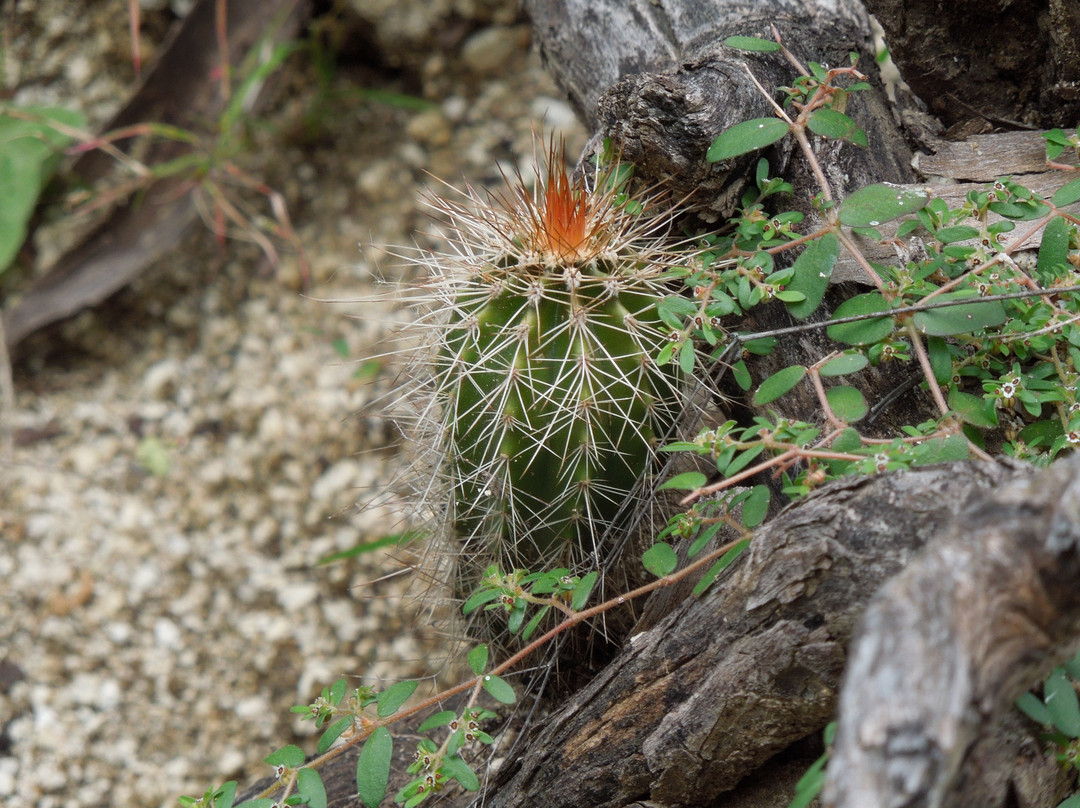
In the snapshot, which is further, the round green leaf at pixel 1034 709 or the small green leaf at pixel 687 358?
the small green leaf at pixel 687 358

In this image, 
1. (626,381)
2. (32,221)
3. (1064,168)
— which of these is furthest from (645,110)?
(32,221)

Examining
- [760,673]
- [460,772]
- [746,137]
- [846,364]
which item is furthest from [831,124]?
[460,772]

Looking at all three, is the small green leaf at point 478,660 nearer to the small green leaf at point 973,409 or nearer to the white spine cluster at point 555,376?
the white spine cluster at point 555,376

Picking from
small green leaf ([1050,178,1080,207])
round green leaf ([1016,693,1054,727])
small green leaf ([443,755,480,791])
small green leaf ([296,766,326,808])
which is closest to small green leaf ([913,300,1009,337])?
small green leaf ([1050,178,1080,207])

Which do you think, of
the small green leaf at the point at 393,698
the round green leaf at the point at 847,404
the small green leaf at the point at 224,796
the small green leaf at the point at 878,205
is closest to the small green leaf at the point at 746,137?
the small green leaf at the point at 878,205

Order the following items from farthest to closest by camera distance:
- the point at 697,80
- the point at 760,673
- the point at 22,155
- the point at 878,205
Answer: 1. the point at 22,155
2. the point at 697,80
3. the point at 878,205
4. the point at 760,673

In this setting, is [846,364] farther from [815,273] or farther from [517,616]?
[517,616]

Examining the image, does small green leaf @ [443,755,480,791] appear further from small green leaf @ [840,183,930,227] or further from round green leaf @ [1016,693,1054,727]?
small green leaf @ [840,183,930,227]
